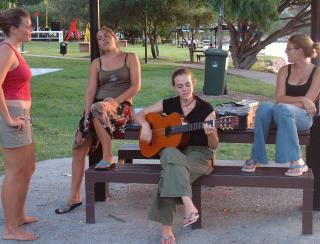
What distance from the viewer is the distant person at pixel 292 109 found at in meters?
4.36

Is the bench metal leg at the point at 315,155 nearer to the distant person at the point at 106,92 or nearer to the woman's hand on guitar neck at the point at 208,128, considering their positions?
the woman's hand on guitar neck at the point at 208,128

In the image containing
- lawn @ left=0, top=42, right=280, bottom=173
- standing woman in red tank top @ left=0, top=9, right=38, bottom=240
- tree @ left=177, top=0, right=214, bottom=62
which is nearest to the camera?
standing woman in red tank top @ left=0, top=9, right=38, bottom=240

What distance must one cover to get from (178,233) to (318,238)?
108cm

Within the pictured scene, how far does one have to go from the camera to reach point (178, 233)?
441cm

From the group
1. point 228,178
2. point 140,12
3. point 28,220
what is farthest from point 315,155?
point 140,12

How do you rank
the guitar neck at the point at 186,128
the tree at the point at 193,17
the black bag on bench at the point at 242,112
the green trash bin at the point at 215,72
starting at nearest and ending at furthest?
the guitar neck at the point at 186,128
the black bag on bench at the point at 242,112
the green trash bin at the point at 215,72
the tree at the point at 193,17

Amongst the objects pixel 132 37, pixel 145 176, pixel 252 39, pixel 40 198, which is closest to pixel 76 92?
pixel 40 198

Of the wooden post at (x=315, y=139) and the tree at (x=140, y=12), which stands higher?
the tree at (x=140, y=12)

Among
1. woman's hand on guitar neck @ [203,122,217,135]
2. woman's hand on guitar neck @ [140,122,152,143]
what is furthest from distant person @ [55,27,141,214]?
woman's hand on guitar neck @ [203,122,217,135]

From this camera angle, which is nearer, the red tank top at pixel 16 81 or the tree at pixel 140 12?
the red tank top at pixel 16 81

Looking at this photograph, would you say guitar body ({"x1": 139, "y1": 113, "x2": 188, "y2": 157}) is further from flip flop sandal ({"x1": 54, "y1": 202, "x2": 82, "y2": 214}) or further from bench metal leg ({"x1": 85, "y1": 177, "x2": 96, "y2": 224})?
flip flop sandal ({"x1": 54, "y1": 202, "x2": 82, "y2": 214})

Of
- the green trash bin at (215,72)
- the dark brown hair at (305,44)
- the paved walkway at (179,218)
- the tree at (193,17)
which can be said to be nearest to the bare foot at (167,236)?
the paved walkway at (179,218)

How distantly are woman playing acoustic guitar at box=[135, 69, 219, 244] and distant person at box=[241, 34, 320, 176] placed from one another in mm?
426

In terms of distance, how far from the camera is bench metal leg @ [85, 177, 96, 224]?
4.59 metres
